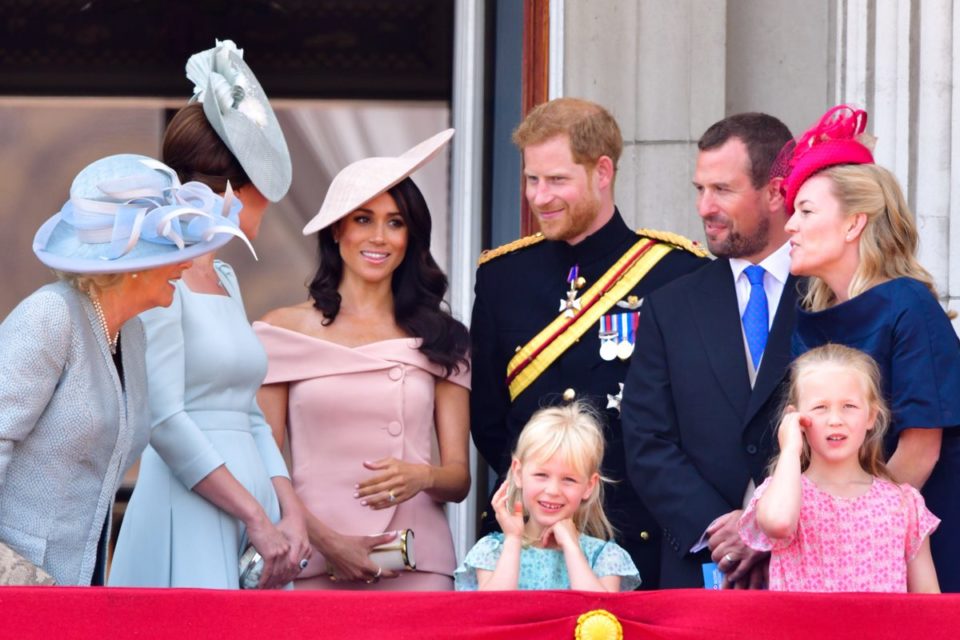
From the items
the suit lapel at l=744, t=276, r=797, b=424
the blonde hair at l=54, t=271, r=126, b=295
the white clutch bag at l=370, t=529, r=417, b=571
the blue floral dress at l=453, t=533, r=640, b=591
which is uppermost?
the blonde hair at l=54, t=271, r=126, b=295

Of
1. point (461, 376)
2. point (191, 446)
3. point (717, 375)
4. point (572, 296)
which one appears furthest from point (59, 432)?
point (572, 296)

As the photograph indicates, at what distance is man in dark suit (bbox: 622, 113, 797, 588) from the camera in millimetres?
4047

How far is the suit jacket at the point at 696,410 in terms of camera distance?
4062mm

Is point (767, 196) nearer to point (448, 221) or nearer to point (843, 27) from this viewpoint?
point (843, 27)

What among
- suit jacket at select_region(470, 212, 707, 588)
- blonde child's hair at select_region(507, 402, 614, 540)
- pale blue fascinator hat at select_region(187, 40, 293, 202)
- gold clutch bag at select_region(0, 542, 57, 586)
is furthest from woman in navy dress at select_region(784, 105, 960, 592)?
gold clutch bag at select_region(0, 542, 57, 586)

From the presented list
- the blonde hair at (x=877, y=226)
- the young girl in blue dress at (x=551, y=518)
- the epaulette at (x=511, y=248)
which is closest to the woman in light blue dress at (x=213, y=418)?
the young girl in blue dress at (x=551, y=518)

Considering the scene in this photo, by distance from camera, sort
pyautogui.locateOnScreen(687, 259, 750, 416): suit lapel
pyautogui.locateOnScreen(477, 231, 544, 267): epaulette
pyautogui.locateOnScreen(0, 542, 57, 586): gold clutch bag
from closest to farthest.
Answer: pyautogui.locateOnScreen(0, 542, 57, 586): gold clutch bag < pyautogui.locateOnScreen(687, 259, 750, 416): suit lapel < pyautogui.locateOnScreen(477, 231, 544, 267): epaulette

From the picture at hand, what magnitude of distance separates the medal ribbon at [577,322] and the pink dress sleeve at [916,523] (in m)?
1.08

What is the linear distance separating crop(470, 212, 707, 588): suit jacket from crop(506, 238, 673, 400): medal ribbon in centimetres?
2

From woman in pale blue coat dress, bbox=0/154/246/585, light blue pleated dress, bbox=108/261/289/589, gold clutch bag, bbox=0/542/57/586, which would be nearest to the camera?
gold clutch bag, bbox=0/542/57/586

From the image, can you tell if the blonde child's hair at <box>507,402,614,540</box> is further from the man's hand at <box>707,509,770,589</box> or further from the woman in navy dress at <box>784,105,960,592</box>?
the woman in navy dress at <box>784,105,960,592</box>

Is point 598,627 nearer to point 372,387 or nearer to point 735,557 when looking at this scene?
point 735,557

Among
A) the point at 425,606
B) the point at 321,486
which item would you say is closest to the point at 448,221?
the point at 321,486

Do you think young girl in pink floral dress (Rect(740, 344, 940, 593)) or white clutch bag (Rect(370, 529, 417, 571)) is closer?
young girl in pink floral dress (Rect(740, 344, 940, 593))
